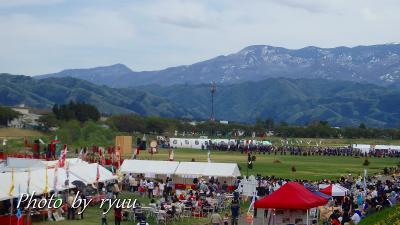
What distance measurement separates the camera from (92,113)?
14000cm

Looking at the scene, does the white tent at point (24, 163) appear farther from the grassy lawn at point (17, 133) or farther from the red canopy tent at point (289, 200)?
the grassy lawn at point (17, 133)

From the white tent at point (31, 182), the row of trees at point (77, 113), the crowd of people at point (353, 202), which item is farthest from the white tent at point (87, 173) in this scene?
the row of trees at point (77, 113)

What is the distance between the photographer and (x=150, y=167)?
42312mm

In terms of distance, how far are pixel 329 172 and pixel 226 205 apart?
25.0 meters

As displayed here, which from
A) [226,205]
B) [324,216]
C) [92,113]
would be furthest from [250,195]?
[92,113]

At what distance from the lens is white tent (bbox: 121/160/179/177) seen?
136 feet

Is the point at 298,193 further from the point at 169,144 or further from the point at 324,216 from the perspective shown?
the point at 169,144

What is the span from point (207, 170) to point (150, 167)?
3.82 m

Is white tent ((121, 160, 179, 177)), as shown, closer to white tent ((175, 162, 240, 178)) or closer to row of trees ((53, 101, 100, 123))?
white tent ((175, 162, 240, 178))

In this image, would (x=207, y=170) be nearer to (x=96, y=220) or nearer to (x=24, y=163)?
(x=24, y=163)

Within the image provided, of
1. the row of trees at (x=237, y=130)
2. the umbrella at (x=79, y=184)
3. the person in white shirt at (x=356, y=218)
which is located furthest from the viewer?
the row of trees at (x=237, y=130)

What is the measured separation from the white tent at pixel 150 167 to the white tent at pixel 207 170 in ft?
1.97

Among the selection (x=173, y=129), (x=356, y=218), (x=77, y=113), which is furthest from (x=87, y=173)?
(x=173, y=129)

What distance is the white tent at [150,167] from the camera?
136 feet
